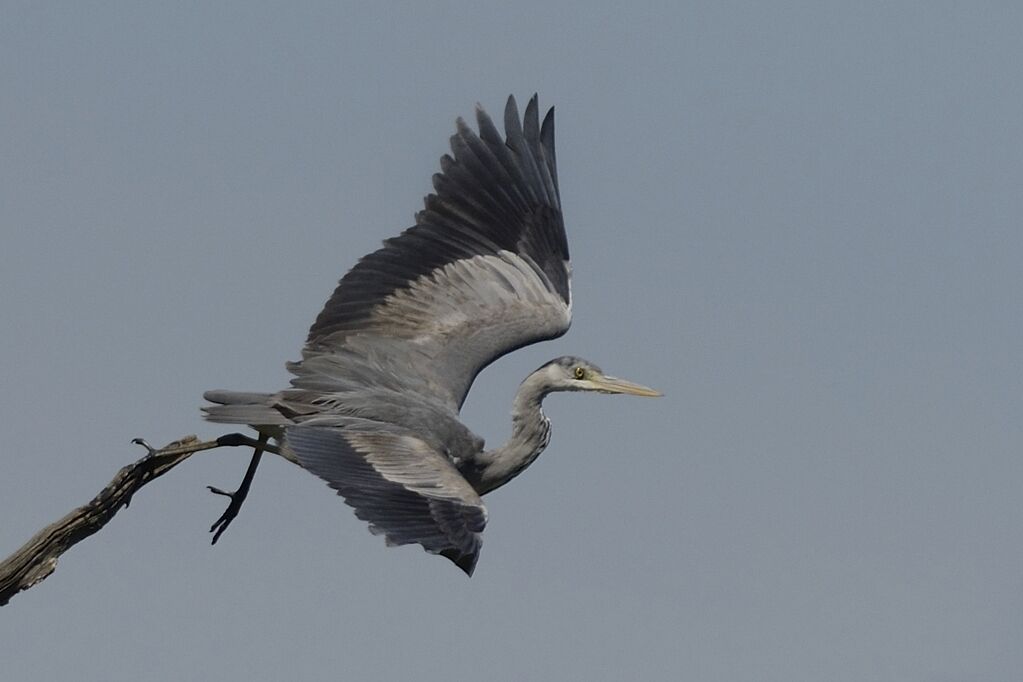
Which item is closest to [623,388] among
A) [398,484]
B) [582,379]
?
[582,379]

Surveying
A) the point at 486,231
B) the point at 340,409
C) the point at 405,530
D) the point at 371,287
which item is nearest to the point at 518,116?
the point at 486,231

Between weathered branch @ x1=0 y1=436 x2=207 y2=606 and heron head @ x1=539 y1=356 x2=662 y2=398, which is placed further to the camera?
heron head @ x1=539 y1=356 x2=662 y2=398

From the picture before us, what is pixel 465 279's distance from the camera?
13.3m

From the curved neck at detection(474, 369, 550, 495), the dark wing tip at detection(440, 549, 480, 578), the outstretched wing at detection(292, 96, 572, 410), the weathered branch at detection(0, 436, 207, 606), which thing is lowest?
the dark wing tip at detection(440, 549, 480, 578)

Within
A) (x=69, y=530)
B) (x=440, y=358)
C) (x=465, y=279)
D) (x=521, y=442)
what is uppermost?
(x=465, y=279)

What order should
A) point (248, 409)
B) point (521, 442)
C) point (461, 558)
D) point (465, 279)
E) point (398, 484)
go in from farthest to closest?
1. point (465, 279)
2. point (521, 442)
3. point (248, 409)
4. point (398, 484)
5. point (461, 558)

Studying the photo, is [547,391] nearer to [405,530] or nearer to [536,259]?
[536,259]

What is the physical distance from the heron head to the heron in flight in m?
0.01

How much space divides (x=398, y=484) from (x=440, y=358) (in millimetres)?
2126

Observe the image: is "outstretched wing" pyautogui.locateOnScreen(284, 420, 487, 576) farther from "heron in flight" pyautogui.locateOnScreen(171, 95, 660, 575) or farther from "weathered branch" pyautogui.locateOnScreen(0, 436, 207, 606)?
"weathered branch" pyautogui.locateOnScreen(0, 436, 207, 606)

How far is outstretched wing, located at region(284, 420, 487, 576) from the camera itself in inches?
392

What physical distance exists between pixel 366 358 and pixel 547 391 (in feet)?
3.79

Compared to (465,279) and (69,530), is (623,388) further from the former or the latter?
(69,530)

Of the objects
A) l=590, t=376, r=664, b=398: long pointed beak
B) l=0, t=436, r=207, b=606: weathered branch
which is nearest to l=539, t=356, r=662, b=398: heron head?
l=590, t=376, r=664, b=398: long pointed beak
